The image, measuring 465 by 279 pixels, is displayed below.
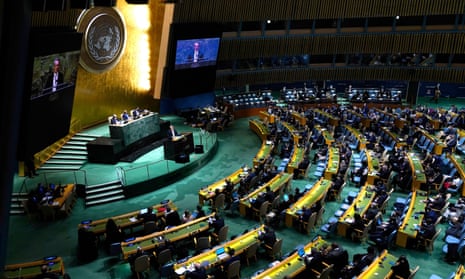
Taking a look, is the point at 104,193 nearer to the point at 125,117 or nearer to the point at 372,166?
the point at 125,117

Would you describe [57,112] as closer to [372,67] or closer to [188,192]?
[188,192]

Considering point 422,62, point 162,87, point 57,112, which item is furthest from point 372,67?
point 57,112

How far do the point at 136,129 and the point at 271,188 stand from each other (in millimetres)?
7964

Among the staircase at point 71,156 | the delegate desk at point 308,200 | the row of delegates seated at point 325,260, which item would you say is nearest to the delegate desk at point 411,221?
the row of delegates seated at point 325,260

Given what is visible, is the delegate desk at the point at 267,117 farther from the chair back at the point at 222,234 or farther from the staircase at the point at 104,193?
the chair back at the point at 222,234

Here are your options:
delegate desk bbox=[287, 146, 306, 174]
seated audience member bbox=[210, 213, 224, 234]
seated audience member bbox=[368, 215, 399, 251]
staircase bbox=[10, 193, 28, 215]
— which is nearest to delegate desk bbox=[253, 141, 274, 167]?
delegate desk bbox=[287, 146, 306, 174]

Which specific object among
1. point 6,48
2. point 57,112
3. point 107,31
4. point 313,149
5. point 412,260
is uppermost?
point 107,31

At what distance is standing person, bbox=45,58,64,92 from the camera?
1248 centimetres

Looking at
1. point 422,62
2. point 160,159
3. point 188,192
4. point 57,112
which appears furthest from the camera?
point 422,62

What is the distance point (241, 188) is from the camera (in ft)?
53.3

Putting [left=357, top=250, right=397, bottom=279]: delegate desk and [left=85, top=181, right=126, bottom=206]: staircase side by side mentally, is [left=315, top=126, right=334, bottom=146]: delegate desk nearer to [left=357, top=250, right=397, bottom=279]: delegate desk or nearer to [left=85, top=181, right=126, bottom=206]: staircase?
[left=85, top=181, right=126, bottom=206]: staircase

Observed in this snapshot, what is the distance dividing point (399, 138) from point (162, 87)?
1398cm

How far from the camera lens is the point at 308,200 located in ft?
49.0

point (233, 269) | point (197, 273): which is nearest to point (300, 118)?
point (233, 269)
